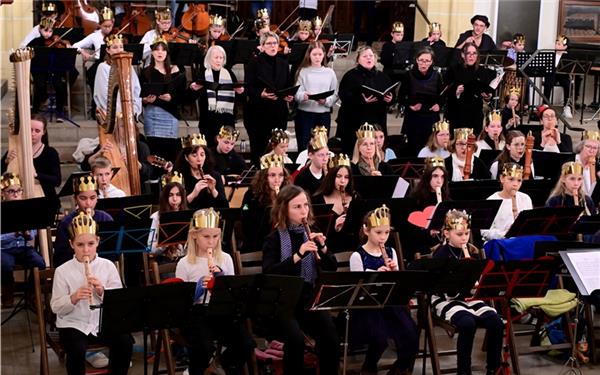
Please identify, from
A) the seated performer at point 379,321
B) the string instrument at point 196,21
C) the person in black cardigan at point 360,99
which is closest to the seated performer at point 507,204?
the seated performer at point 379,321

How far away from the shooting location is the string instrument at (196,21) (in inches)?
645

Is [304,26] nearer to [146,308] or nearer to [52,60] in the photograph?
[52,60]

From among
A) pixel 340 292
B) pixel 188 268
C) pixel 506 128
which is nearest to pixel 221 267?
pixel 188 268

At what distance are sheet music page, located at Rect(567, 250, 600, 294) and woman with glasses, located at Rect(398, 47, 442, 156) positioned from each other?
16.1 feet

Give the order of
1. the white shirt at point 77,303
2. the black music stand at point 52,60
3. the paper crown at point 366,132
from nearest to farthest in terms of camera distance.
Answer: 1. the white shirt at point 77,303
2. the paper crown at point 366,132
3. the black music stand at point 52,60

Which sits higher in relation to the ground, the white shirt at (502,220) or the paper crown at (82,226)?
the paper crown at (82,226)

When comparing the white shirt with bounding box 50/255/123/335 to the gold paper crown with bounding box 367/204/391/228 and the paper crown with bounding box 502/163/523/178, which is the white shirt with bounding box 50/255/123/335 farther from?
the paper crown with bounding box 502/163/523/178

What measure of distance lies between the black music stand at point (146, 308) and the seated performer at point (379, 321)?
1405 millimetres

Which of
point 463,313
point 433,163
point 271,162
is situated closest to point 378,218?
point 463,313

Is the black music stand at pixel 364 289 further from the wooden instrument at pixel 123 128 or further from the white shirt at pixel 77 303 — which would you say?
the wooden instrument at pixel 123 128

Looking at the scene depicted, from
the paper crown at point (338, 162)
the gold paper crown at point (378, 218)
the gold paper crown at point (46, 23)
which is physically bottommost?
the gold paper crown at point (378, 218)

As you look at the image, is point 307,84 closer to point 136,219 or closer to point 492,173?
point 492,173

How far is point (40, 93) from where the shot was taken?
14.1 metres

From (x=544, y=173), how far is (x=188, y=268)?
4.54 meters
